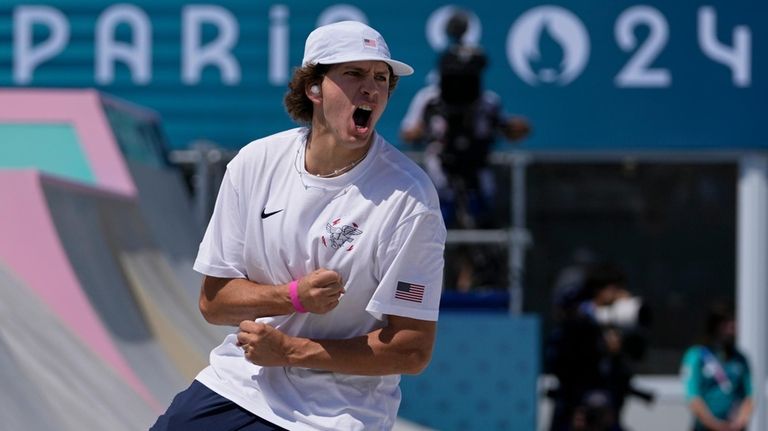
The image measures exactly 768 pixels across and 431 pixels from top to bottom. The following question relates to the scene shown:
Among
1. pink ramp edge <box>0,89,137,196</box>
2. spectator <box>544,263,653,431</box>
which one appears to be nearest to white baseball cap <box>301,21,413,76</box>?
pink ramp edge <box>0,89,137,196</box>

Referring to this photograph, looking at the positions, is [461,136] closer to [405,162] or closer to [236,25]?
[236,25]

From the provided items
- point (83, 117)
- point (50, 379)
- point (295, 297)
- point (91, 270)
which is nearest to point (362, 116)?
point (295, 297)

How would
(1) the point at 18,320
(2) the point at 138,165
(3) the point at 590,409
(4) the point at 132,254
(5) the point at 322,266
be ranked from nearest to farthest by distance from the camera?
(5) the point at 322,266
(1) the point at 18,320
(4) the point at 132,254
(3) the point at 590,409
(2) the point at 138,165

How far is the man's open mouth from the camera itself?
9.65 ft

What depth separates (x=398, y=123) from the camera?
11.5 meters

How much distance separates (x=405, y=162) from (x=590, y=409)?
19.3 feet

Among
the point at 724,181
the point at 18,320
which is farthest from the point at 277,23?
the point at 724,181

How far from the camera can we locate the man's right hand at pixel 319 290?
2854mm

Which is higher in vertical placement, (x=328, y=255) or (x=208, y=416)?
(x=328, y=255)

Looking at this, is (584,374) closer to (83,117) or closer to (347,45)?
(83,117)

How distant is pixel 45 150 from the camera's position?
859 centimetres

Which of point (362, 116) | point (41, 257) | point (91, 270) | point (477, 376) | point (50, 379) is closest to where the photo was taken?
point (362, 116)

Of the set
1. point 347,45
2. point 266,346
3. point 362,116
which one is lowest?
point 266,346

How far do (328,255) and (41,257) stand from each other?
3706 mm
